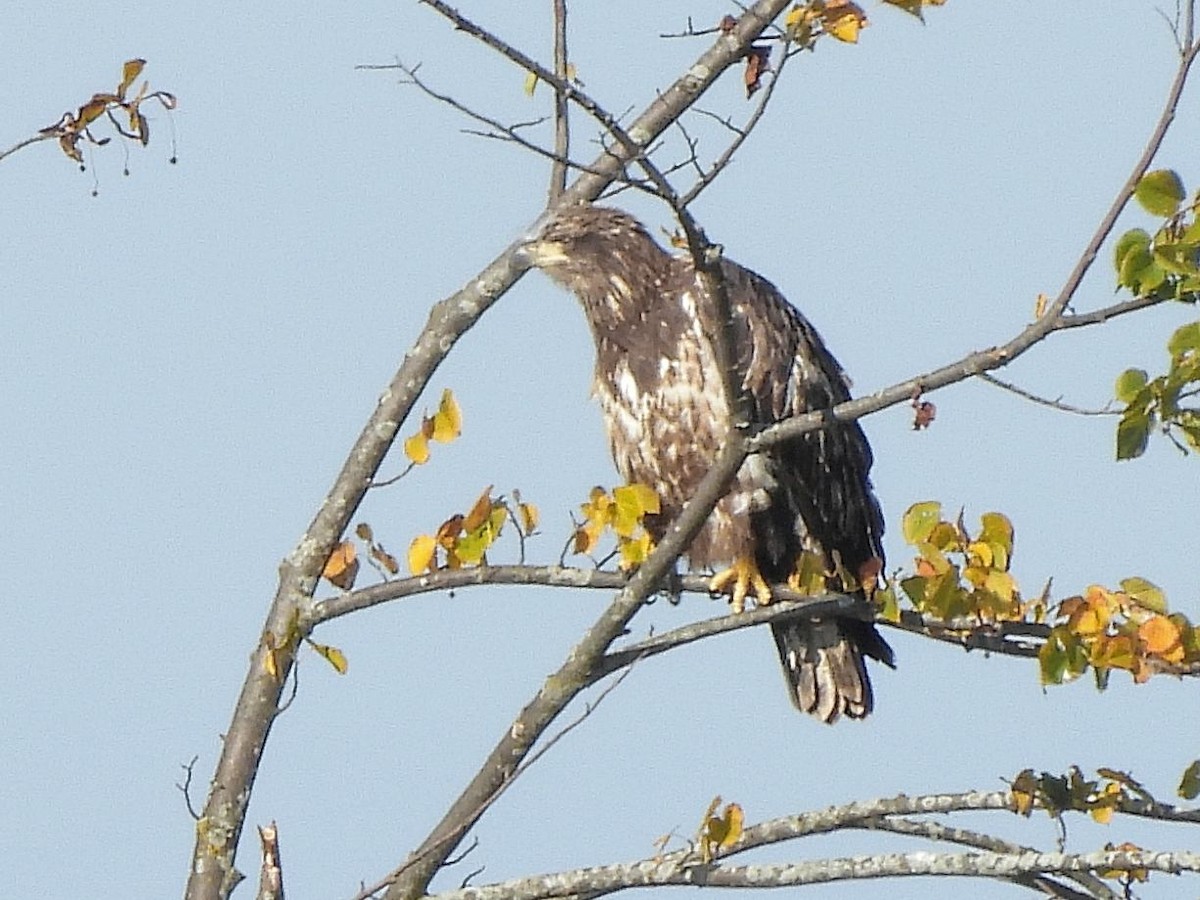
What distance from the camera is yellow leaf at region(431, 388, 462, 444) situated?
4379 mm

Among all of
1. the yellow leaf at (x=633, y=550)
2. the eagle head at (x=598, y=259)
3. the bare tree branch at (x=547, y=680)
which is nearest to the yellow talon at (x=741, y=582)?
the eagle head at (x=598, y=259)

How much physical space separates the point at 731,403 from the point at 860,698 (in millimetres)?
2425

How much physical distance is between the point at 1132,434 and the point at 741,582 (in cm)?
228

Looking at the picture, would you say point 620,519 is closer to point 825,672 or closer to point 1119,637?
point 1119,637

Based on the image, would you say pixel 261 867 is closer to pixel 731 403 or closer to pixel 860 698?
pixel 731 403

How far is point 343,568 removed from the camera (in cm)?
500

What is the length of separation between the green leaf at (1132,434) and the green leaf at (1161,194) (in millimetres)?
341

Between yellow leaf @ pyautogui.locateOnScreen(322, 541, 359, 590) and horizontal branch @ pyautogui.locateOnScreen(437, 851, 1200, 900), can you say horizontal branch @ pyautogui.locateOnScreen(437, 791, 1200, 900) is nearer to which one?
horizontal branch @ pyautogui.locateOnScreen(437, 851, 1200, 900)

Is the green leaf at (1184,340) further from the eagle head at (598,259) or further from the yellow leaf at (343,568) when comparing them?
the eagle head at (598,259)

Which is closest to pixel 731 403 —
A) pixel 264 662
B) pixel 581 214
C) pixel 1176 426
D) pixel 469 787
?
pixel 1176 426

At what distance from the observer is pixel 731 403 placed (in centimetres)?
419

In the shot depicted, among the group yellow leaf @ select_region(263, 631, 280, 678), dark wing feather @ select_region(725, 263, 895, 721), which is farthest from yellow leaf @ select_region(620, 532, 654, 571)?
dark wing feather @ select_region(725, 263, 895, 721)

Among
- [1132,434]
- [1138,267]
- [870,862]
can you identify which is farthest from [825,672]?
[1138,267]

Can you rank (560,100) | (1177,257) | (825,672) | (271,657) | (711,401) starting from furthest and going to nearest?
(825,672) < (711,401) < (560,100) < (271,657) < (1177,257)
